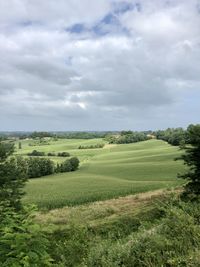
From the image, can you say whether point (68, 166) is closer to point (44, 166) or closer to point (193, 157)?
point (44, 166)

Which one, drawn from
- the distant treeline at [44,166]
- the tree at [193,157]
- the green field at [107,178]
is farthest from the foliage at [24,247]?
the distant treeline at [44,166]

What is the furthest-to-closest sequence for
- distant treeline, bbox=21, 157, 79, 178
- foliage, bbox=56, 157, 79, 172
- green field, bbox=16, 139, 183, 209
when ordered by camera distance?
foliage, bbox=56, 157, 79, 172 → distant treeline, bbox=21, 157, 79, 178 → green field, bbox=16, 139, 183, 209

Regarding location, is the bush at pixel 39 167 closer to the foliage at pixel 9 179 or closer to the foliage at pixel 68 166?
the foliage at pixel 68 166

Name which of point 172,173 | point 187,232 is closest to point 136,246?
point 187,232

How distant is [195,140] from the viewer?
37531mm

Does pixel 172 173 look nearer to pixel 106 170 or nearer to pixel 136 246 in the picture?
pixel 106 170

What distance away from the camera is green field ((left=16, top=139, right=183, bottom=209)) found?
5966 centimetres

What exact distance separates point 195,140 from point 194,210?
2975 cm

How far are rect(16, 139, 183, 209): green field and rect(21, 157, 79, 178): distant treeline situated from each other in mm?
3220

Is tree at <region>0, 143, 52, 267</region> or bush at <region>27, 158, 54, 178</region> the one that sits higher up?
tree at <region>0, 143, 52, 267</region>

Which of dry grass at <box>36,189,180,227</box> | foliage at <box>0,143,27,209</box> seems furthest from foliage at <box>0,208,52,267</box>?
foliage at <box>0,143,27,209</box>

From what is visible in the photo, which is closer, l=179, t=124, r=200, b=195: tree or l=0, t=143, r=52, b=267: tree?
l=0, t=143, r=52, b=267: tree

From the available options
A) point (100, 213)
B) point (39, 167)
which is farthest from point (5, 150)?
point (39, 167)

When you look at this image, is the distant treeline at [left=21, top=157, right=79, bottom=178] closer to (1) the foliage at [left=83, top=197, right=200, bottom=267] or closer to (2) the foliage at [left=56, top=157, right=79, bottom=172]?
(2) the foliage at [left=56, top=157, right=79, bottom=172]
